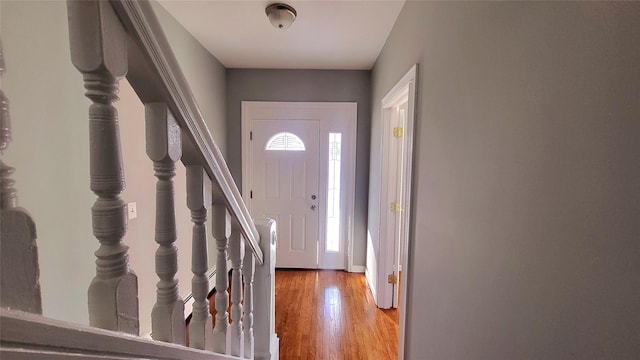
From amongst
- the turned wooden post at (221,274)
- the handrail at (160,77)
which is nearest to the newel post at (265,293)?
the turned wooden post at (221,274)

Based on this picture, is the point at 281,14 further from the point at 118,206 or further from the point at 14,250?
the point at 14,250

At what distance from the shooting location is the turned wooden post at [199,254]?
0.68 m

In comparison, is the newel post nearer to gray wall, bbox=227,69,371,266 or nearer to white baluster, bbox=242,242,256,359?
white baluster, bbox=242,242,256,359

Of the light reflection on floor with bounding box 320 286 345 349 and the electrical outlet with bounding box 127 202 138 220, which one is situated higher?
the electrical outlet with bounding box 127 202 138 220

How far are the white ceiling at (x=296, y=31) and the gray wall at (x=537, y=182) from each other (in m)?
0.92

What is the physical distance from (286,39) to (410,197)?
1751mm

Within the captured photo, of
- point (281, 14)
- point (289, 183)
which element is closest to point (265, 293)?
point (281, 14)

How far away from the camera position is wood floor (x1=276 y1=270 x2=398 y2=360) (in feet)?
6.72

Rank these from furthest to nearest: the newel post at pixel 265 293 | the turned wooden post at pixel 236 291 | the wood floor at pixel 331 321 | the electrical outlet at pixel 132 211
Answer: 1. the wood floor at pixel 331 321
2. the electrical outlet at pixel 132 211
3. the newel post at pixel 265 293
4. the turned wooden post at pixel 236 291

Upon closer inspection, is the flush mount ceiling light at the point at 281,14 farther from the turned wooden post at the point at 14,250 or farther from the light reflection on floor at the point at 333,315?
the light reflection on floor at the point at 333,315

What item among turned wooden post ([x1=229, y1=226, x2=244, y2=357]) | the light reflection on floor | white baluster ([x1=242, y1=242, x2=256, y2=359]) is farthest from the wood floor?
turned wooden post ([x1=229, y1=226, x2=244, y2=357])

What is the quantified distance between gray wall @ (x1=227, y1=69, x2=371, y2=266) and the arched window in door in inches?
15.8

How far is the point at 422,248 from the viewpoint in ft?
4.68

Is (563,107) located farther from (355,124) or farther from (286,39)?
(355,124)
